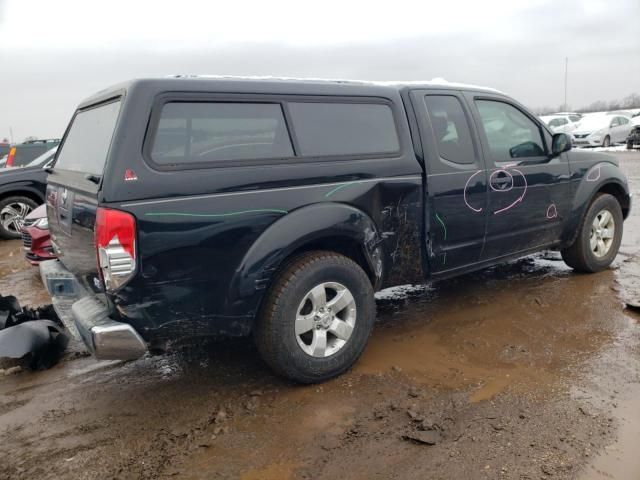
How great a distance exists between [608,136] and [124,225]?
25.9 meters

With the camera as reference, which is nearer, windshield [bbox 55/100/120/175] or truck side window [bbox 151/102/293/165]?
truck side window [bbox 151/102/293/165]

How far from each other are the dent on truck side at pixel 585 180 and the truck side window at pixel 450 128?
1437 mm

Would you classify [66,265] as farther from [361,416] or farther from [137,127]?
[361,416]

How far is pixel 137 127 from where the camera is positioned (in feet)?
9.13

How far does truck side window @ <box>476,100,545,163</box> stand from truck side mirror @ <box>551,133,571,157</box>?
0.11 metres

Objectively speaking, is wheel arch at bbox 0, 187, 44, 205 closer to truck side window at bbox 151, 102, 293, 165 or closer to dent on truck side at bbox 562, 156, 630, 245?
truck side window at bbox 151, 102, 293, 165

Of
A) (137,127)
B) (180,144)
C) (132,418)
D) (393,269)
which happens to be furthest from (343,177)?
(132,418)

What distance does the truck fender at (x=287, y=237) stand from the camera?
2998 mm

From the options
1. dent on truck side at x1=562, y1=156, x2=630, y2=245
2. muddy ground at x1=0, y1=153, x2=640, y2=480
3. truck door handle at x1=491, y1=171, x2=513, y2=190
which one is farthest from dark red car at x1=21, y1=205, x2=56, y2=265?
dent on truck side at x1=562, y1=156, x2=630, y2=245

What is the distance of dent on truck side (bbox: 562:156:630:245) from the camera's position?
4.98 meters

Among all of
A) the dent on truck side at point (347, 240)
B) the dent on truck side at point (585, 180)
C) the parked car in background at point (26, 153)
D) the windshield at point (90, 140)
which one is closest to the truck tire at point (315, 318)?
the dent on truck side at point (347, 240)

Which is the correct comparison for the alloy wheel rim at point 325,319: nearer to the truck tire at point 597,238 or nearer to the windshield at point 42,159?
the truck tire at point 597,238

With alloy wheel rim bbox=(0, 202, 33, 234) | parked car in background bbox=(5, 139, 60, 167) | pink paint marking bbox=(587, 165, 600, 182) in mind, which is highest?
parked car in background bbox=(5, 139, 60, 167)

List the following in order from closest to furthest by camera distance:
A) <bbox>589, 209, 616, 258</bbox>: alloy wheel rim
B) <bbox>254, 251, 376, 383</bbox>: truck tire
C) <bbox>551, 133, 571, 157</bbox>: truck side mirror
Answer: <bbox>254, 251, 376, 383</bbox>: truck tire
<bbox>551, 133, 571, 157</bbox>: truck side mirror
<bbox>589, 209, 616, 258</bbox>: alloy wheel rim
